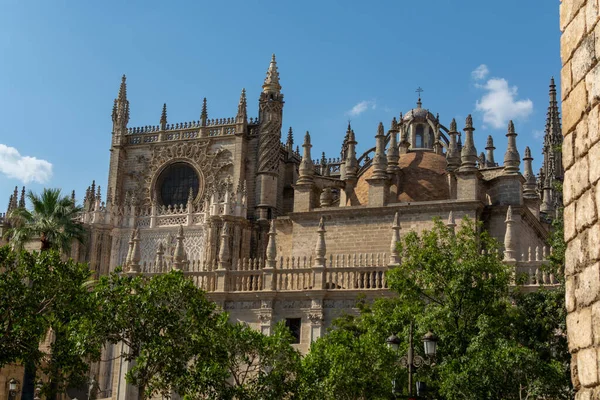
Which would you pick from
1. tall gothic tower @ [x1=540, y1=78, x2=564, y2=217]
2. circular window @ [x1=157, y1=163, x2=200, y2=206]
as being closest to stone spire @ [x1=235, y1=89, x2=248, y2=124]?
circular window @ [x1=157, y1=163, x2=200, y2=206]

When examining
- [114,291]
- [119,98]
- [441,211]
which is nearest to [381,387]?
[114,291]

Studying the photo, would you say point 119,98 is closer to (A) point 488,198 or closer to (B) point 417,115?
(B) point 417,115

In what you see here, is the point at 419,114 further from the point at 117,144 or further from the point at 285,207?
the point at 117,144

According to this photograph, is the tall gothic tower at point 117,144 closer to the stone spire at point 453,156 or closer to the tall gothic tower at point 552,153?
the stone spire at point 453,156

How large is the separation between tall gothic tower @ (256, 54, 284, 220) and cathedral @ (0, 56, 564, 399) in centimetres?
6

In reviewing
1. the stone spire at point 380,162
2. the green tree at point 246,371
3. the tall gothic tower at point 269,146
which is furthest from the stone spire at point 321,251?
the tall gothic tower at point 269,146

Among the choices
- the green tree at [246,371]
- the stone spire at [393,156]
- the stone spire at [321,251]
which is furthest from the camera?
the stone spire at [393,156]

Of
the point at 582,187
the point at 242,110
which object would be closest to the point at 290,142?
the point at 242,110

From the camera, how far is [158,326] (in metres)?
19.7

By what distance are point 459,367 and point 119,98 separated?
30960 mm

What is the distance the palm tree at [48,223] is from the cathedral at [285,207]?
8.23 feet

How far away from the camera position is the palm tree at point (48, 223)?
27.7 metres

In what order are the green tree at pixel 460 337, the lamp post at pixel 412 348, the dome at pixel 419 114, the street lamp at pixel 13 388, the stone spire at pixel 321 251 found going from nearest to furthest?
the lamp post at pixel 412 348 < the green tree at pixel 460 337 < the street lamp at pixel 13 388 < the stone spire at pixel 321 251 < the dome at pixel 419 114

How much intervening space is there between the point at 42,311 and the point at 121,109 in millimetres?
24693
